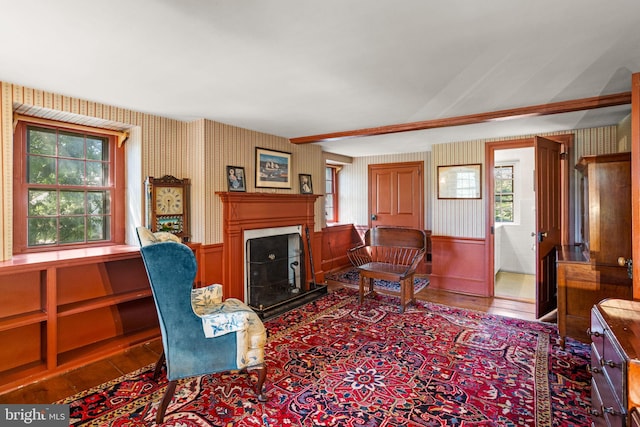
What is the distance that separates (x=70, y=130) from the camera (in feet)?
10.4

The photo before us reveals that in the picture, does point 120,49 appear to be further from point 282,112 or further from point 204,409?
point 204,409

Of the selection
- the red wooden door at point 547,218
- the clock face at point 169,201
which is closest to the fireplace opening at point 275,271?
the clock face at point 169,201

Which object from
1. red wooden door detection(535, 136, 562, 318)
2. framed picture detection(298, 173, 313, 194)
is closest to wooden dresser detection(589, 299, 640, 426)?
red wooden door detection(535, 136, 562, 318)

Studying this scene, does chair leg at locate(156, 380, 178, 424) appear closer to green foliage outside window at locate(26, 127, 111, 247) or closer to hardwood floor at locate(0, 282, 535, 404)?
hardwood floor at locate(0, 282, 535, 404)

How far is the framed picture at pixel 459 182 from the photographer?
480cm

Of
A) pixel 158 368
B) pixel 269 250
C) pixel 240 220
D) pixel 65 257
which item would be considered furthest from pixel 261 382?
pixel 269 250

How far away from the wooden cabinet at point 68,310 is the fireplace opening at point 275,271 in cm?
118

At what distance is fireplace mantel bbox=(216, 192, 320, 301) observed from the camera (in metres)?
3.89

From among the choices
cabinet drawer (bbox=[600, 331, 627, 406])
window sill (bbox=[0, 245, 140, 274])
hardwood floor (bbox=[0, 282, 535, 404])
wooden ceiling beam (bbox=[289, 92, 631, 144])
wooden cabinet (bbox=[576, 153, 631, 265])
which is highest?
wooden ceiling beam (bbox=[289, 92, 631, 144])

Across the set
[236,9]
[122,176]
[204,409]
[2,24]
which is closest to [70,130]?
[122,176]

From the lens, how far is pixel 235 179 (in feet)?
13.2

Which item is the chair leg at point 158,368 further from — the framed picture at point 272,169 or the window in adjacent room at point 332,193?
the window in adjacent room at point 332,193

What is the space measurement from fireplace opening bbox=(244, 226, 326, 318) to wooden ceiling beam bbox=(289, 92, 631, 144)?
5.15ft

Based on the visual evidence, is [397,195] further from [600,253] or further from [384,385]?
[384,385]
